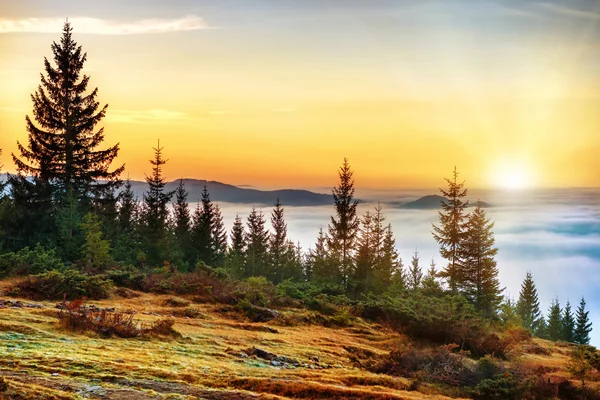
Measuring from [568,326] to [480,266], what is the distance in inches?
2243

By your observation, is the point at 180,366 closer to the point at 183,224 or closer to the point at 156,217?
the point at 156,217

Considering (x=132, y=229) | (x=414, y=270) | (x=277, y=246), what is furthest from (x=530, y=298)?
(x=132, y=229)

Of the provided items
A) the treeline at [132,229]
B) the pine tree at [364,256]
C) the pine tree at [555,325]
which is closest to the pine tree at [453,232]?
the treeline at [132,229]

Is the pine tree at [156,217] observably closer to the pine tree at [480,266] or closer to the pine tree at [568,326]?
the pine tree at [480,266]

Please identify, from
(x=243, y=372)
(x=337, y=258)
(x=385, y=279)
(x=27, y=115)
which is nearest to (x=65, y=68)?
(x=27, y=115)

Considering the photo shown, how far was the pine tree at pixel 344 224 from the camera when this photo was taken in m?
53.3

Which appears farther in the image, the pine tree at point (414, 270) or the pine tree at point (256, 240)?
the pine tree at point (256, 240)

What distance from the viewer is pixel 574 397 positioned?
1464cm

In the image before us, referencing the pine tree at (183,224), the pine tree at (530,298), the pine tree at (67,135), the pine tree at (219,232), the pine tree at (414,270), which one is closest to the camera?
the pine tree at (67,135)

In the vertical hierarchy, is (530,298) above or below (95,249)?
below

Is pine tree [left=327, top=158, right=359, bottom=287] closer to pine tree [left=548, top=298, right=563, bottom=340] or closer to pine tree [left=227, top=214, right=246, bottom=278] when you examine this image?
pine tree [left=227, top=214, right=246, bottom=278]

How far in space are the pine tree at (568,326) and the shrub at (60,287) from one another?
307 feet

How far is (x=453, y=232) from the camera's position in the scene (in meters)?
52.2

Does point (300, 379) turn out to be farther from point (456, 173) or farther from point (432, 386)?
point (456, 173)
